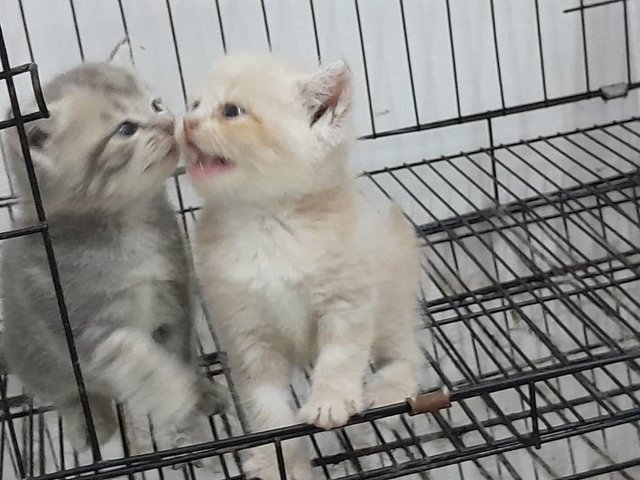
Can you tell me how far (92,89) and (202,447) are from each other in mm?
418

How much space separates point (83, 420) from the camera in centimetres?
109

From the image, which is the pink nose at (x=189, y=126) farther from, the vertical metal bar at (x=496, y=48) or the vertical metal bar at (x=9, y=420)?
the vertical metal bar at (x=496, y=48)

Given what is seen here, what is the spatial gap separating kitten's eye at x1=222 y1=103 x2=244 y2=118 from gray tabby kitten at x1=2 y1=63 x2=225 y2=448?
7 centimetres

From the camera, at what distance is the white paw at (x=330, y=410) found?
82cm

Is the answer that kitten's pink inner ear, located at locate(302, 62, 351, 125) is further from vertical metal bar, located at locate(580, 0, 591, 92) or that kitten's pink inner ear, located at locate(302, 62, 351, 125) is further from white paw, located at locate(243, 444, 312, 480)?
vertical metal bar, located at locate(580, 0, 591, 92)

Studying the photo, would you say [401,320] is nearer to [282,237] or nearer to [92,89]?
[282,237]

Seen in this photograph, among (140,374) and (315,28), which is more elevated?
(315,28)

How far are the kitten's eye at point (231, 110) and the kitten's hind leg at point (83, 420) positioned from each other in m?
0.41

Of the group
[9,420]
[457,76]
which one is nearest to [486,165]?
[457,76]

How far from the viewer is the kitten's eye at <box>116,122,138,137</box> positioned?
940mm

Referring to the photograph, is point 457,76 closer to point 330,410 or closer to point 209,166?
point 209,166

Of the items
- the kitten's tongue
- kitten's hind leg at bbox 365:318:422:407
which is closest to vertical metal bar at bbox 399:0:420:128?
kitten's hind leg at bbox 365:318:422:407

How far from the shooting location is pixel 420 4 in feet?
4.58

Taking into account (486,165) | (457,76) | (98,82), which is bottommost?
(486,165)
